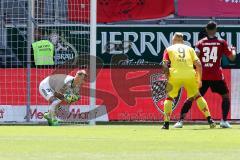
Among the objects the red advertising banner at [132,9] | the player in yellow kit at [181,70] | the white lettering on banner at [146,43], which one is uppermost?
the red advertising banner at [132,9]

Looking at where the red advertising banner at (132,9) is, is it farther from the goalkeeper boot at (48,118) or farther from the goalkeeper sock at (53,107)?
the goalkeeper boot at (48,118)

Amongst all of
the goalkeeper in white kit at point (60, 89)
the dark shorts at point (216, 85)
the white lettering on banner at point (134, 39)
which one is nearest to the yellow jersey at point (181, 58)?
the dark shorts at point (216, 85)

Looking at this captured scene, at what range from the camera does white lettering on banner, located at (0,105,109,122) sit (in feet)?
54.9

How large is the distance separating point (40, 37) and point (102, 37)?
4583mm

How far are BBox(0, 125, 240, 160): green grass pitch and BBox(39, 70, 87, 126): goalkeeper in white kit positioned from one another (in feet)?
11.2

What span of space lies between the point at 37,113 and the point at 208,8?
7.60 m

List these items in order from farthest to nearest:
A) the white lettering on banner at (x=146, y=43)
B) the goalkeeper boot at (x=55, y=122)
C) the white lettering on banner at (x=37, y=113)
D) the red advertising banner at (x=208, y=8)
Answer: the white lettering on banner at (x=146, y=43) < the red advertising banner at (x=208, y=8) < the white lettering on banner at (x=37, y=113) < the goalkeeper boot at (x=55, y=122)

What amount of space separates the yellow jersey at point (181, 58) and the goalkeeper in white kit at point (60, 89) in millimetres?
2935

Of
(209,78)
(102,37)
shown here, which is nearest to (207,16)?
(102,37)

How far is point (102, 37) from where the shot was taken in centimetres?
2272

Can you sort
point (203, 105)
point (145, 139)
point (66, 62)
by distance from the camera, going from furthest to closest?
point (66, 62)
point (203, 105)
point (145, 139)

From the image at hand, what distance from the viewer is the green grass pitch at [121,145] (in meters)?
8.28

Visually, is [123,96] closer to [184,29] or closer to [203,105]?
[203,105]

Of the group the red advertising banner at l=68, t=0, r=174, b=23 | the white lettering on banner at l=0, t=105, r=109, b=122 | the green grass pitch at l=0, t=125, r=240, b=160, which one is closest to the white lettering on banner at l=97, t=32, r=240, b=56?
the red advertising banner at l=68, t=0, r=174, b=23
